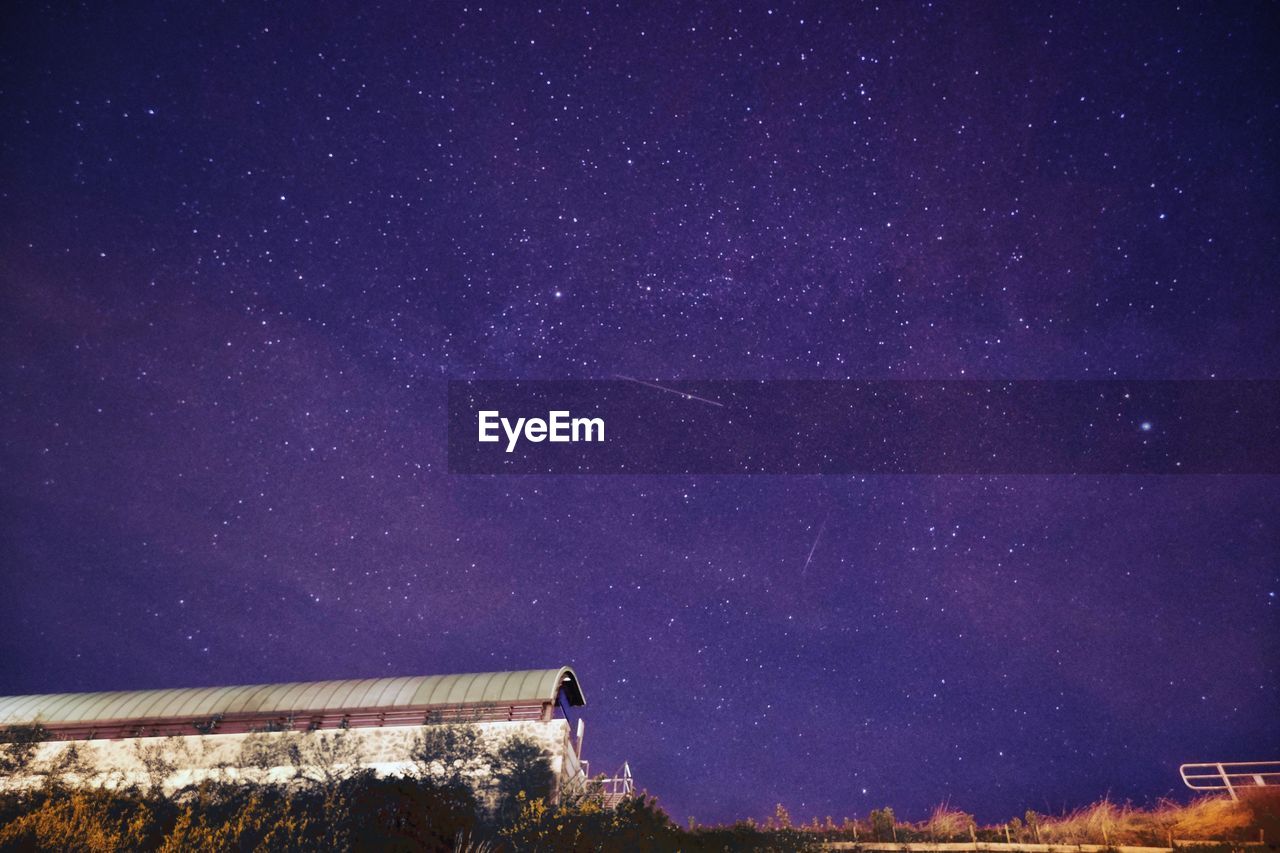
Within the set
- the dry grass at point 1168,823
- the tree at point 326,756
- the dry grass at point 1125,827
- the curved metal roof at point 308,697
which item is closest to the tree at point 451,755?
the curved metal roof at point 308,697

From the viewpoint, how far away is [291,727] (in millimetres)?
21109

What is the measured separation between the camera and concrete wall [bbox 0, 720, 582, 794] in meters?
19.8

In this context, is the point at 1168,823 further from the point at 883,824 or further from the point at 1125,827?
the point at 883,824

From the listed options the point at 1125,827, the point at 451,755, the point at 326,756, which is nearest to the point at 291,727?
the point at 326,756

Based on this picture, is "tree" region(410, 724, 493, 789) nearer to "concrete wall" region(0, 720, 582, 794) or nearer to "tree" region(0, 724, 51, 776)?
"concrete wall" region(0, 720, 582, 794)

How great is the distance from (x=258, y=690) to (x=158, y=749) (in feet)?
9.49

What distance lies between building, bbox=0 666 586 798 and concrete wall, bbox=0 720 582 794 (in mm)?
29

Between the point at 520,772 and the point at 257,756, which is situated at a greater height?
the point at 257,756

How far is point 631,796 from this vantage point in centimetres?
1906

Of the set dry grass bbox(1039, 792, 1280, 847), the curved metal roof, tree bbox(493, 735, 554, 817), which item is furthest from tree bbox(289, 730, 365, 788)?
dry grass bbox(1039, 792, 1280, 847)

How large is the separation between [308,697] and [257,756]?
2087mm

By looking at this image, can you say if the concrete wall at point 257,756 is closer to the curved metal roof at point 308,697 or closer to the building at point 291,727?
the building at point 291,727

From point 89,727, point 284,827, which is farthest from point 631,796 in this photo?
point 89,727

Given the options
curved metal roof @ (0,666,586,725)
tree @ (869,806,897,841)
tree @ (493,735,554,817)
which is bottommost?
tree @ (869,806,897,841)
